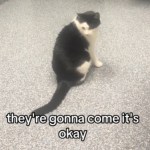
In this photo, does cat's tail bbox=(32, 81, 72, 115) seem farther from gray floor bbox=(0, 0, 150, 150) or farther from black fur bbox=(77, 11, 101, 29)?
black fur bbox=(77, 11, 101, 29)

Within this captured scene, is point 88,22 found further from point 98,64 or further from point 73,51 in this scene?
point 98,64

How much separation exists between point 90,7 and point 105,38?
563 mm

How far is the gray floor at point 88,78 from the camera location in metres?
1.20

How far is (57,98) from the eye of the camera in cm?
134

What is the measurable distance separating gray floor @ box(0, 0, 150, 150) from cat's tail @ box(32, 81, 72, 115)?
3 cm

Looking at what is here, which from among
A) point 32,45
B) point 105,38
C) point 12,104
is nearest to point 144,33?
point 105,38

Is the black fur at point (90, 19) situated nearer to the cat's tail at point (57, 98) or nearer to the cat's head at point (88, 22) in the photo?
the cat's head at point (88, 22)

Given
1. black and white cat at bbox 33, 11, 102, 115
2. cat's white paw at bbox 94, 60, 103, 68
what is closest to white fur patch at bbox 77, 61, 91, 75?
black and white cat at bbox 33, 11, 102, 115

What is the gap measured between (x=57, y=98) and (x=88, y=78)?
28 centimetres

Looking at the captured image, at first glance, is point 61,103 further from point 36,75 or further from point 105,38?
point 105,38

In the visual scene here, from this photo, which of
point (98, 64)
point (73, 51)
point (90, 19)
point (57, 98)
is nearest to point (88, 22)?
point (90, 19)

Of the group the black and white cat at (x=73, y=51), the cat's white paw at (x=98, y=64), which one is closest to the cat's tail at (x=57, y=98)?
the black and white cat at (x=73, y=51)

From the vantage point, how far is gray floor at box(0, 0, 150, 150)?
1.20 metres

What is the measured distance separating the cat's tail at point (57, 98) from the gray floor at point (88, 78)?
3cm
